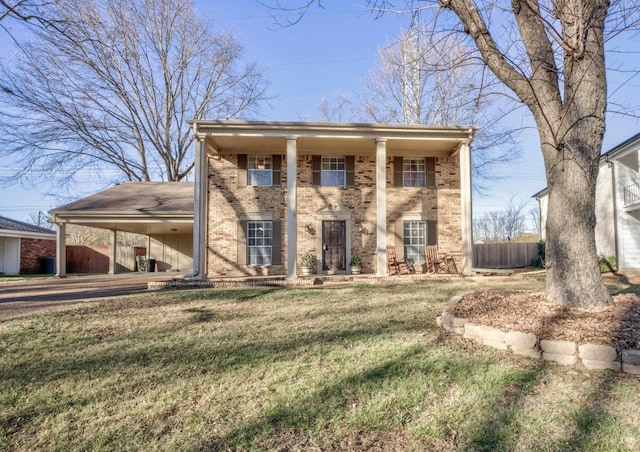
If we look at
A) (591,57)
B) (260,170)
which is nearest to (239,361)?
(591,57)

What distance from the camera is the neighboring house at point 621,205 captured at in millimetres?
12562

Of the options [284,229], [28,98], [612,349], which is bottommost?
[612,349]

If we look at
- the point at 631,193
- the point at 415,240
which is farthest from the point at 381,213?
the point at 631,193

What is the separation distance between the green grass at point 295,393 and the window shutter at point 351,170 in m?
8.03

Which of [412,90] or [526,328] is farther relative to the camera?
[412,90]

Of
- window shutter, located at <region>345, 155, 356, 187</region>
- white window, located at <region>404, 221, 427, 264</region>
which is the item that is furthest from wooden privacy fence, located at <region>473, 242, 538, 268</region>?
window shutter, located at <region>345, 155, 356, 187</region>

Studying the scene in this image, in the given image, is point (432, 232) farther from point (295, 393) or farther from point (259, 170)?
point (295, 393)

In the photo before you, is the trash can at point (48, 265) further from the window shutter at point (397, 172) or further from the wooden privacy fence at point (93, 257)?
the window shutter at point (397, 172)

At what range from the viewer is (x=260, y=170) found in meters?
12.1

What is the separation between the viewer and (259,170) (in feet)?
39.8

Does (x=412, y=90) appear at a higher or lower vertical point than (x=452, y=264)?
higher

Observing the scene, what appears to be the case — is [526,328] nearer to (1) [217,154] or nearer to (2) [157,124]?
(1) [217,154]

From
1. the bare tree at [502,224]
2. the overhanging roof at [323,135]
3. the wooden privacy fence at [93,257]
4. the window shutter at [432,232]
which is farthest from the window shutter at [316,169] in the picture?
the bare tree at [502,224]

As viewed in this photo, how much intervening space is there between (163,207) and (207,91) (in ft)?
34.2
